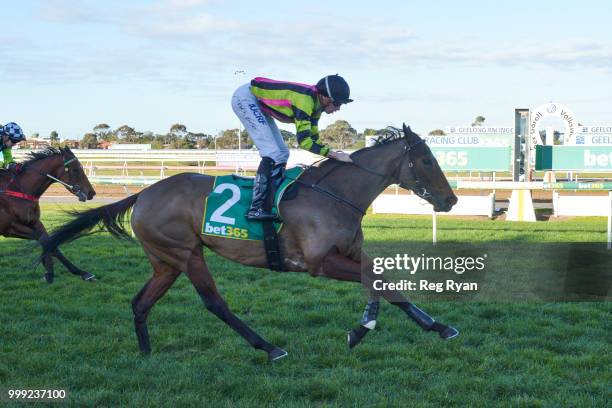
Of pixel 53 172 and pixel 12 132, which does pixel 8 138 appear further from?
pixel 53 172

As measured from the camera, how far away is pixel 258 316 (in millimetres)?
6316

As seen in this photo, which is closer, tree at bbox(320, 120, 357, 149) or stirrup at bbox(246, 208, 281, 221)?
stirrup at bbox(246, 208, 281, 221)

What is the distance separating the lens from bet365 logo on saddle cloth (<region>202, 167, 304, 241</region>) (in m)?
5.14

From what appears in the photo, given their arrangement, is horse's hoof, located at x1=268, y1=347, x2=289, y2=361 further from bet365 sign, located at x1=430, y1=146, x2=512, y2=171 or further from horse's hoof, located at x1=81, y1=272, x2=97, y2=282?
bet365 sign, located at x1=430, y1=146, x2=512, y2=171

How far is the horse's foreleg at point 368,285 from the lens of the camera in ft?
16.0

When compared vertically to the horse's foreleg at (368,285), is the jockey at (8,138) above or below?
above

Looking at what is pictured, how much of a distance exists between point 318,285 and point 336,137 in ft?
171

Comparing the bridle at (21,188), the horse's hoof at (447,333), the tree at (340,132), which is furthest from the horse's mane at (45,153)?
the tree at (340,132)

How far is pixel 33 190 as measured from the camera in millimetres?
8492

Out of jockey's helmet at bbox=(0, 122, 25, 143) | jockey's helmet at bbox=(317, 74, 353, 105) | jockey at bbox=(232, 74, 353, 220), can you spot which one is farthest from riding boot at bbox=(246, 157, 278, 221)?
jockey's helmet at bbox=(0, 122, 25, 143)

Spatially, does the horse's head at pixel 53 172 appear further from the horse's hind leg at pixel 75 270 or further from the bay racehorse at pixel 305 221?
the bay racehorse at pixel 305 221

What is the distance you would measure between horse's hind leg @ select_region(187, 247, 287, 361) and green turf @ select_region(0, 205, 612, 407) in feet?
0.46

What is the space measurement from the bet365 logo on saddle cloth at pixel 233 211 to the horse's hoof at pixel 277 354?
0.82 metres

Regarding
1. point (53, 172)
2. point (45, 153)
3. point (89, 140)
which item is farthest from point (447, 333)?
point (89, 140)
